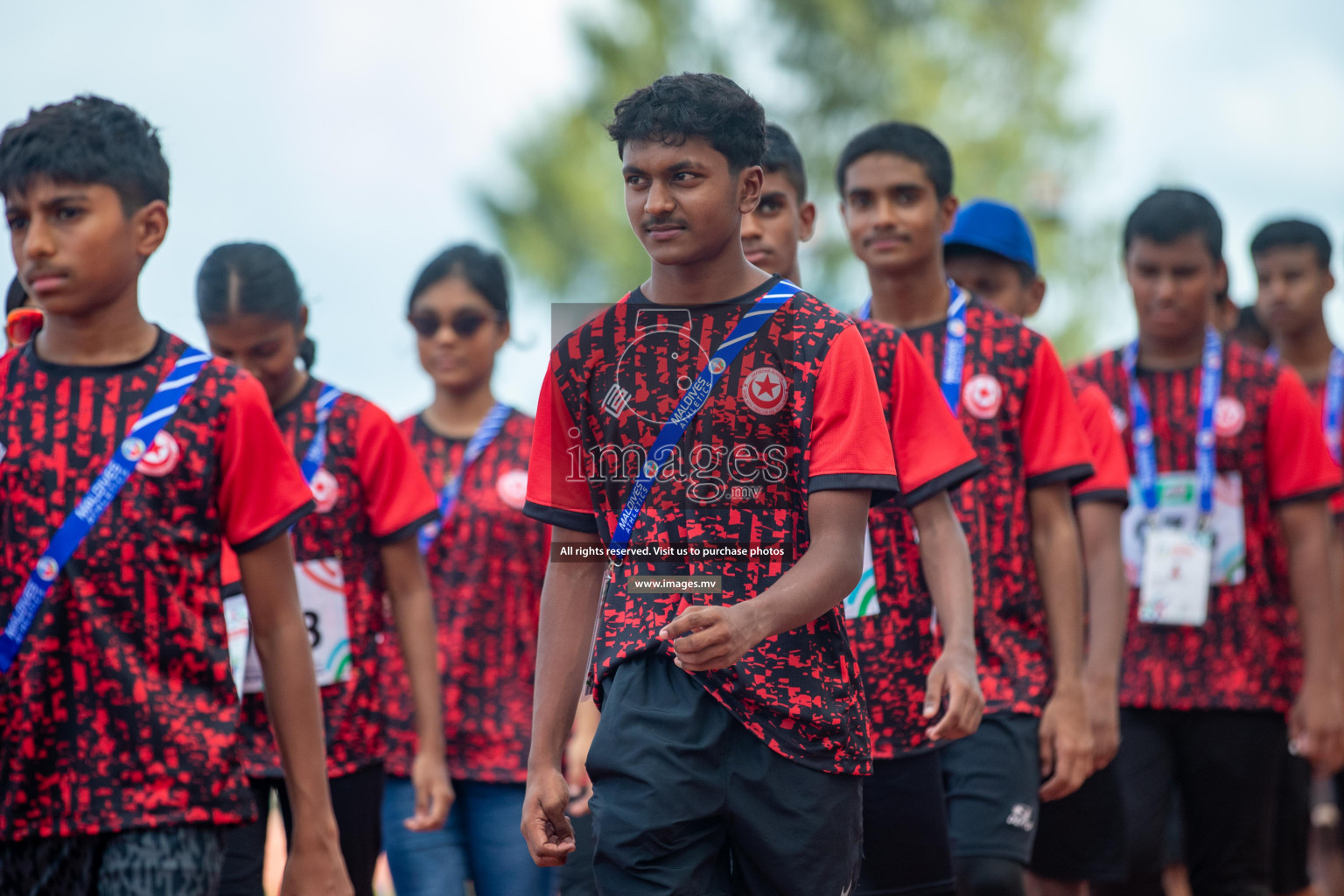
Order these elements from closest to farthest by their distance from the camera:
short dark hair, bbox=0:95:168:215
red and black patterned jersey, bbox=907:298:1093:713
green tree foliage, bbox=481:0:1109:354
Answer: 1. short dark hair, bbox=0:95:168:215
2. red and black patterned jersey, bbox=907:298:1093:713
3. green tree foliage, bbox=481:0:1109:354

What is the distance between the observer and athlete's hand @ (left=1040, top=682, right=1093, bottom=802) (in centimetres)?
523

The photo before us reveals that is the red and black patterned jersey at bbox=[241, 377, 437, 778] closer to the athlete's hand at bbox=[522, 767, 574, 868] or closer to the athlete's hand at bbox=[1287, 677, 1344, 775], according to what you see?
the athlete's hand at bbox=[522, 767, 574, 868]

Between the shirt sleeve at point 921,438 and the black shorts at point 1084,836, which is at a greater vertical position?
the shirt sleeve at point 921,438

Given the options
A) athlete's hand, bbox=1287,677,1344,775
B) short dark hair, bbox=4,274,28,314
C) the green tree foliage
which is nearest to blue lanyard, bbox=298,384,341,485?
short dark hair, bbox=4,274,28,314

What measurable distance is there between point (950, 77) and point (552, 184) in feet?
23.5

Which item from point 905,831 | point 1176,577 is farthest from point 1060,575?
point 1176,577

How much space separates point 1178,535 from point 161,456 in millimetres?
4057

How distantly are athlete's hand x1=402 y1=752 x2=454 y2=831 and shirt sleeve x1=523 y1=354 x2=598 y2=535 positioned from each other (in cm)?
214

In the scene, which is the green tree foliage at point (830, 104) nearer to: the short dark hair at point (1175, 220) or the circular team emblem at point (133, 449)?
the short dark hair at point (1175, 220)

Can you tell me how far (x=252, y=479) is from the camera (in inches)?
152

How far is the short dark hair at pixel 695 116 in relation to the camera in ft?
11.5

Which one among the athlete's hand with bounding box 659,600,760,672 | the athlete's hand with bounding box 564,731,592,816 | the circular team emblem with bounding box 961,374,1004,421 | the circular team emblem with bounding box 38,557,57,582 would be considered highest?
the circular team emblem with bounding box 961,374,1004,421

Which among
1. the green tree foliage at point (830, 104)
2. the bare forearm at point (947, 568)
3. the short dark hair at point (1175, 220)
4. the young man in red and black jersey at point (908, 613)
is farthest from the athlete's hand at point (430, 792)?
the green tree foliage at point (830, 104)

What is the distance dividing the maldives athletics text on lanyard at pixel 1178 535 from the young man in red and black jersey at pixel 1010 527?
109 cm
